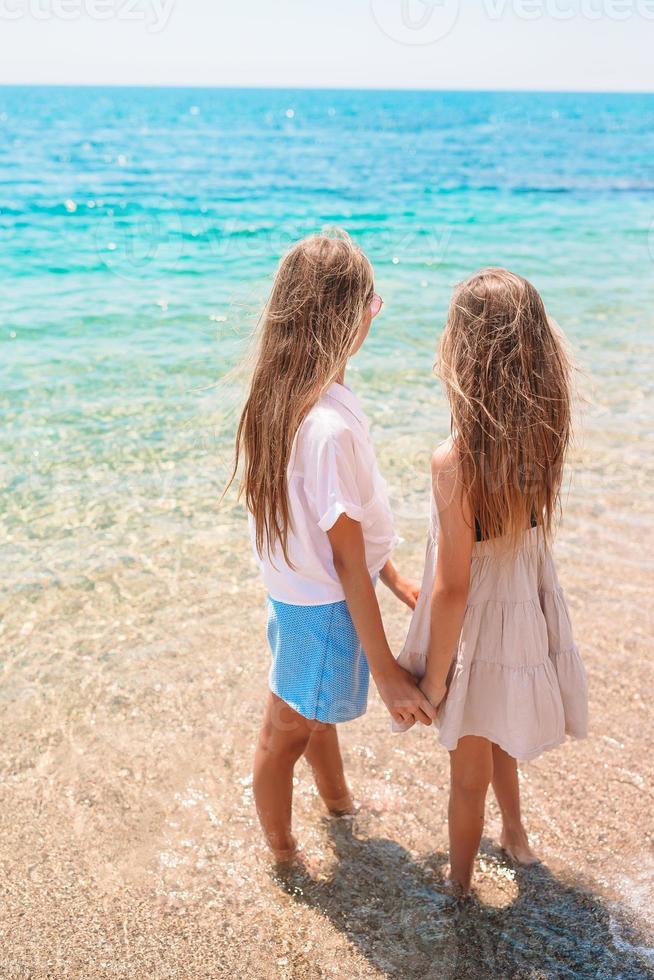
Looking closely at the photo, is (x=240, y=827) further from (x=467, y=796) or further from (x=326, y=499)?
(x=326, y=499)

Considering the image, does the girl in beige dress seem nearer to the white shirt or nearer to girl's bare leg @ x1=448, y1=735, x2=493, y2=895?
girl's bare leg @ x1=448, y1=735, x2=493, y2=895

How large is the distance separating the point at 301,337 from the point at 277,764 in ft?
3.97

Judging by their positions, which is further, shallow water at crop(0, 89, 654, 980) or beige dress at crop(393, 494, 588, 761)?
shallow water at crop(0, 89, 654, 980)

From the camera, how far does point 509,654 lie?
2.21m

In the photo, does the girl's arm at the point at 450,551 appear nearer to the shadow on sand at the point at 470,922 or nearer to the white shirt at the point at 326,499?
the white shirt at the point at 326,499

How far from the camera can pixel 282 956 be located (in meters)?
2.35

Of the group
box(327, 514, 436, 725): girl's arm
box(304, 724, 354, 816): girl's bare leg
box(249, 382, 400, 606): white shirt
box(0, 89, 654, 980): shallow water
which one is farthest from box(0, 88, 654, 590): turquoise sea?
box(304, 724, 354, 816): girl's bare leg

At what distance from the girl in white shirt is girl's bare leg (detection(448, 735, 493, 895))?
0.58 feet

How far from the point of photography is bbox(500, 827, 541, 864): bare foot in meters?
2.65

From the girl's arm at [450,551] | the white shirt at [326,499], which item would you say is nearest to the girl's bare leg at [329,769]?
the white shirt at [326,499]

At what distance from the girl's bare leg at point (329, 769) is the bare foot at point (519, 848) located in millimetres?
529

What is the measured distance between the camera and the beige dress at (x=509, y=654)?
2205 mm

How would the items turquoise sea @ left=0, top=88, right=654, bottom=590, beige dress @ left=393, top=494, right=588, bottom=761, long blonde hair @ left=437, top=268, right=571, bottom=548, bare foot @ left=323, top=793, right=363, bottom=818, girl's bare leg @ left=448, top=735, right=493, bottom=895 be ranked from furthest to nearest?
1. turquoise sea @ left=0, top=88, right=654, bottom=590
2. bare foot @ left=323, top=793, right=363, bottom=818
3. girl's bare leg @ left=448, top=735, right=493, bottom=895
4. beige dress @ left=393, top=494, right=588, bottom=761
5. long blonde hair @ left=437, top=268, right=571, bottom=548

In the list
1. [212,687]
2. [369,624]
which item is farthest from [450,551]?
[212,687]
